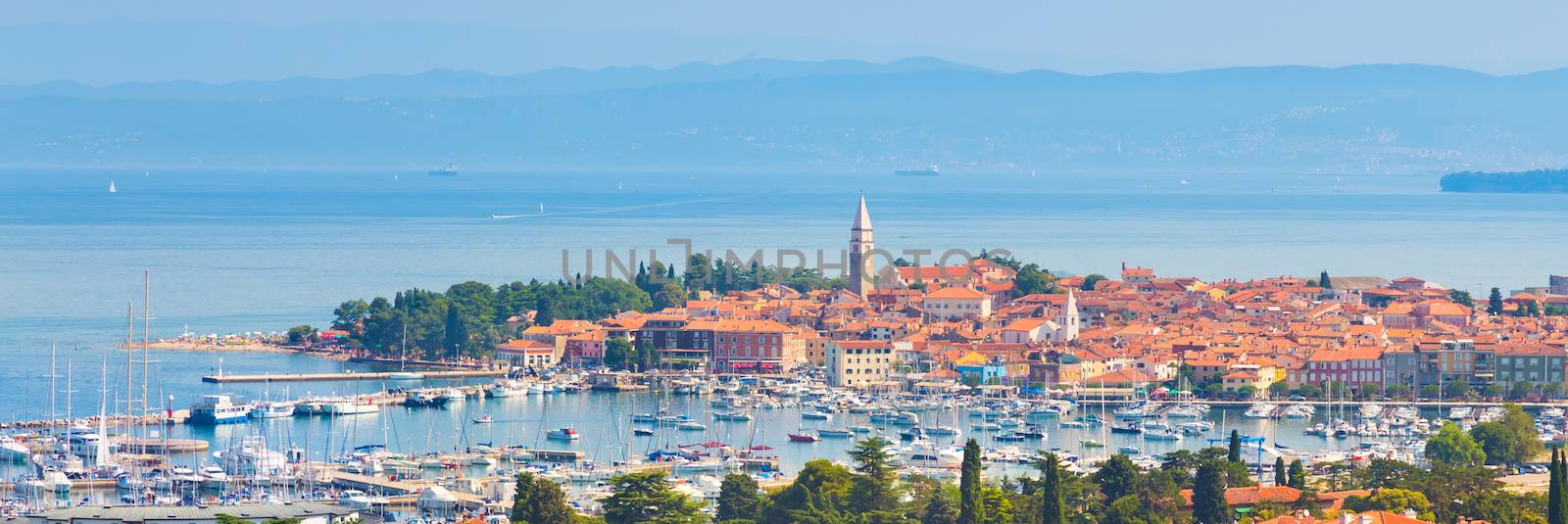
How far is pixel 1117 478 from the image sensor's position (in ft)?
66.2

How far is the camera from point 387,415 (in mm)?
31391

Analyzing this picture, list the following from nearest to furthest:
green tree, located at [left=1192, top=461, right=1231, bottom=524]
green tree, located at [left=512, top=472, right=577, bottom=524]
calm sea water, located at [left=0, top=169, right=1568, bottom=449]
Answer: green tree, located at [left=512, top=472, right=577, bottom=524] → green tree, located at [left=1192, top=461, right=1231, bottom=524] → calm sea water, located at [left=0, top=169, right=1568, bottom=449]

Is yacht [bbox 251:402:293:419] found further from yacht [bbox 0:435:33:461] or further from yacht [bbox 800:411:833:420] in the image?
yacht [bbox 800:411:833:420]

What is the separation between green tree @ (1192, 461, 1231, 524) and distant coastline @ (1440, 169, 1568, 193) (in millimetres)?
135370

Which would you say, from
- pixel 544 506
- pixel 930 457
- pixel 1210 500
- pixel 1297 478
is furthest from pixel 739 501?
pixel 930 457

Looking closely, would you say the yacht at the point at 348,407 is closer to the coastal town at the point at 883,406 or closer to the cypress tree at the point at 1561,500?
the coastal town at the point at 883,406

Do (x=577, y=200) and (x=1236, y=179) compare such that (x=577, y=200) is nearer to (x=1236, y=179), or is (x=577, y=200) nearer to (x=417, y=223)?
(x=417, y=223)

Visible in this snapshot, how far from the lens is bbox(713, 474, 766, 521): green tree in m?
19.4

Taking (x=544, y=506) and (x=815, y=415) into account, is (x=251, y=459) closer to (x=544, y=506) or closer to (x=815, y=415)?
(x=544, y=506)

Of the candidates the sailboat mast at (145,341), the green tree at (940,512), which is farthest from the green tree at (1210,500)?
the sailboat mast at (145,341)

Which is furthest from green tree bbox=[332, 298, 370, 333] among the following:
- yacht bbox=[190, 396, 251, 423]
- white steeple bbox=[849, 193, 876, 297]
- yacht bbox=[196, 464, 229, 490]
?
yacht bbox=[196, 464, 229, 490]

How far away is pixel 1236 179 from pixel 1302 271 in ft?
421

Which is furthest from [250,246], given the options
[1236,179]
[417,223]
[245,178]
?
[1236,179]

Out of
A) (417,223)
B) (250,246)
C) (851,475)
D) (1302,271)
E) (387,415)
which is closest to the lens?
(851,475)
